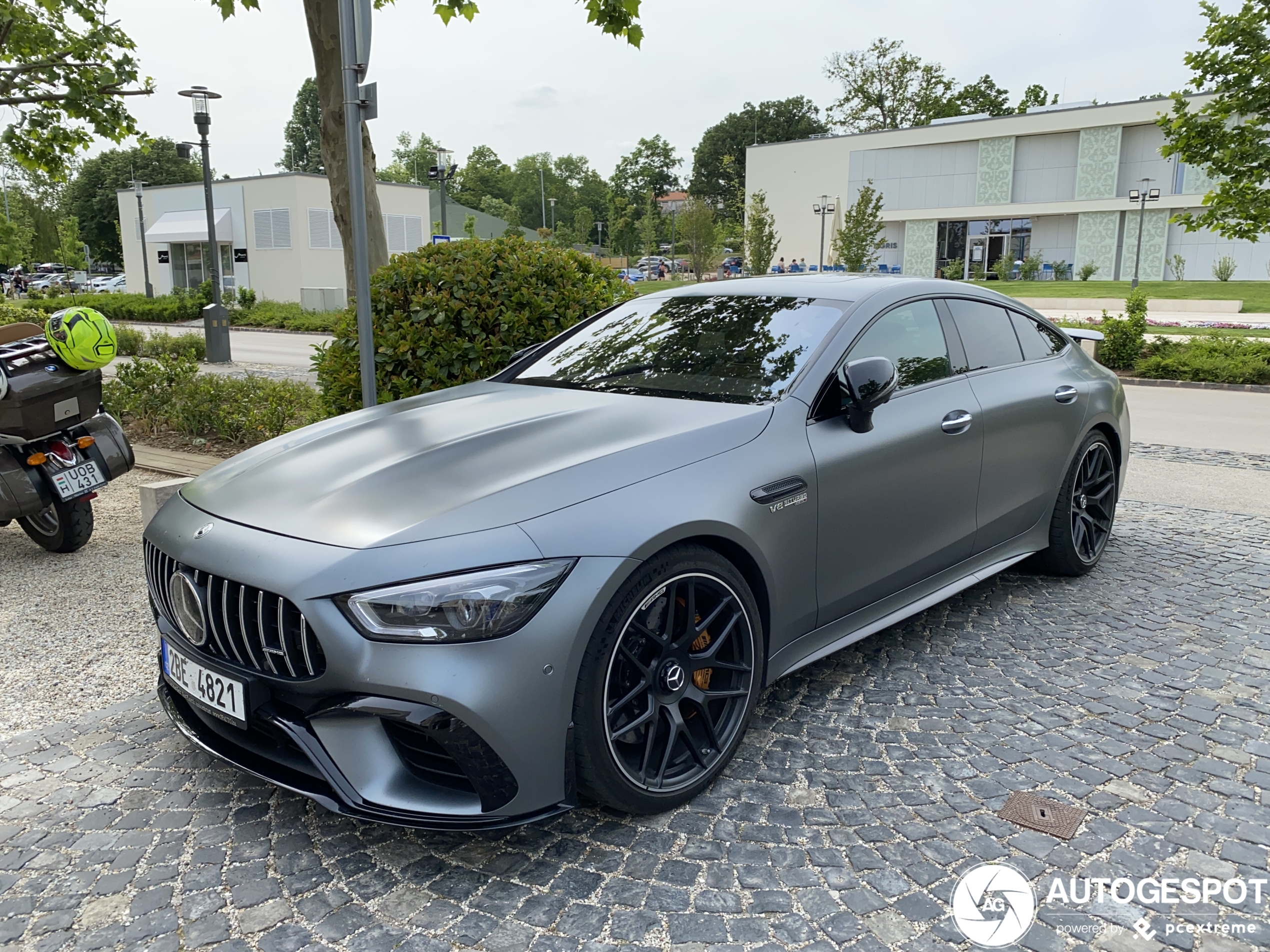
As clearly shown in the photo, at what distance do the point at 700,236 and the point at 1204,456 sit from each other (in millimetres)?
43019

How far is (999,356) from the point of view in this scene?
14.1 ft

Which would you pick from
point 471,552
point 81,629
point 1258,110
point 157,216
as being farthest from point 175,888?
point 157,216

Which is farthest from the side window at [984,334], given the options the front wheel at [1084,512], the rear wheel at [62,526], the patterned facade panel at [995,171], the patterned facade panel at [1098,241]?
the patterned facade panel at [995,171]

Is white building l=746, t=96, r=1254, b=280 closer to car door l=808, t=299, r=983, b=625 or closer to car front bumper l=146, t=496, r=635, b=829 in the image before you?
car door l=808, t=299, r=983, b=625

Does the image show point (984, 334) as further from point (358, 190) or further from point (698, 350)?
point (358, 190)

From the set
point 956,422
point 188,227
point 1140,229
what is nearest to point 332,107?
point 956,422

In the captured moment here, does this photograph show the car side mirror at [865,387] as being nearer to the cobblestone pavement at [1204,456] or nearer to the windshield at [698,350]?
the windshield at [698,350]

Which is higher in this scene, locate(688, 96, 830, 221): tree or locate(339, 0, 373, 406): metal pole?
locate(688, 96, 830, 221): tree

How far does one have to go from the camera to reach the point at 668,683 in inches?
104

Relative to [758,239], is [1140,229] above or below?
above

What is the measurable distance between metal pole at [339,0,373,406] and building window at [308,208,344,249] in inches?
1508

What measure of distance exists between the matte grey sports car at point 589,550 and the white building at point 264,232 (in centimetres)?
3604

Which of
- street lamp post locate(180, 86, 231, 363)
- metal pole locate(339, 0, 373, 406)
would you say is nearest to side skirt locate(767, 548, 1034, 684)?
metal pole locate(339, 0, 373, 406)

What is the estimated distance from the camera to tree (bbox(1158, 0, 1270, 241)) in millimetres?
14297
